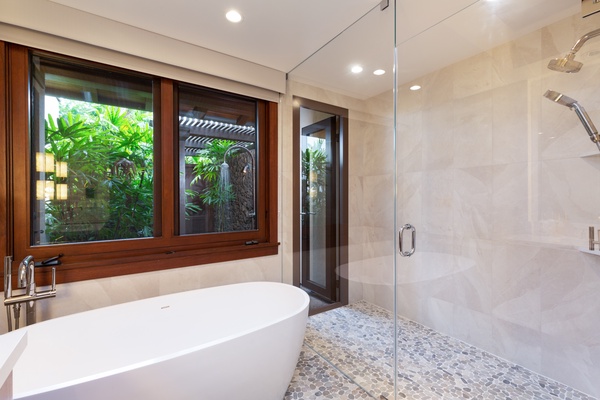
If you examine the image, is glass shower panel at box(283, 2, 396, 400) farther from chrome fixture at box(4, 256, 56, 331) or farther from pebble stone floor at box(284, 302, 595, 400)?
chrome fixture at box(4, 256, 56, 331)

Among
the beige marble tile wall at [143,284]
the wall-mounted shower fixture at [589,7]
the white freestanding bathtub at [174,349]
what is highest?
the wall-mounted shower fixture at [589,7]

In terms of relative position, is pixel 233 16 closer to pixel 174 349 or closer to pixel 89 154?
pixel 89 154

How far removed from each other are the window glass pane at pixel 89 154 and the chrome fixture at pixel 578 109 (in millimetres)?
2770

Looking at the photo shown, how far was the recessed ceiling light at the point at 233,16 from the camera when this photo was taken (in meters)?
1.66

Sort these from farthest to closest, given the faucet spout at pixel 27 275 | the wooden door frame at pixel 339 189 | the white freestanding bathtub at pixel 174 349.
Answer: the wooden door frame at pixel 339 189 < the faucet spout at pixel 27 275 < the white freestanding bathtub at pixel 174 349

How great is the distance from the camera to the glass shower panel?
2000 mm

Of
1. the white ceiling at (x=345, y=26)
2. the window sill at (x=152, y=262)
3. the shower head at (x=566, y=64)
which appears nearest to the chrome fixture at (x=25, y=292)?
the window sill at (x=152, y=262)

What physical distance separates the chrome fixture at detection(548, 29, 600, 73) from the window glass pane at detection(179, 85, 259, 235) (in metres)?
2.20

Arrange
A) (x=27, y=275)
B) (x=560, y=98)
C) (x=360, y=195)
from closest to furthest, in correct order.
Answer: (x=27, y=275) < (x=560, y=98) < (x=360, y=195)

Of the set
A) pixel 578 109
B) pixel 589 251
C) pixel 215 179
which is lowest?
pixel 589 251

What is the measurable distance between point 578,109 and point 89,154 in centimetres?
314

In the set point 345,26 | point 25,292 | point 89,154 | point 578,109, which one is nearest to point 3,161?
point 89,154

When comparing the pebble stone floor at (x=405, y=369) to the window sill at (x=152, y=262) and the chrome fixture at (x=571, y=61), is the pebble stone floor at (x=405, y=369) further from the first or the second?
the chrome fixture at (x=571, y=61)

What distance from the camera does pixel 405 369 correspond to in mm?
1908
